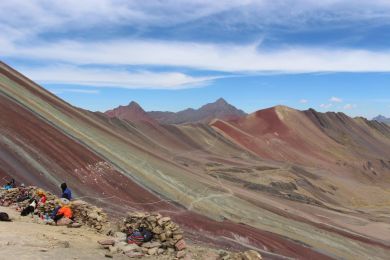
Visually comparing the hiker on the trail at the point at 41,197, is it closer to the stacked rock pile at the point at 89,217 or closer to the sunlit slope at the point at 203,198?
the stacked rock pile at the point at 89,217

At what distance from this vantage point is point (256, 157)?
4129 inches

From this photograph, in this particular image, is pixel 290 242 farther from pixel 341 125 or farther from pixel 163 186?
pixel 341 125

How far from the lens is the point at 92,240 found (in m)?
16.8

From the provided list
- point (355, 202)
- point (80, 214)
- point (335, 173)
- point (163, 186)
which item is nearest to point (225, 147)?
point (335, 173)

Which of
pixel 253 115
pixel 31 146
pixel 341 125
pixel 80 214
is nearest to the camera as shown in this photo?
pixel 80 214

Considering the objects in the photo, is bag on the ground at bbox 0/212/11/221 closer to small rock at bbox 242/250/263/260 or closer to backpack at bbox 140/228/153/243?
backpack at bbox 140/228/153/243

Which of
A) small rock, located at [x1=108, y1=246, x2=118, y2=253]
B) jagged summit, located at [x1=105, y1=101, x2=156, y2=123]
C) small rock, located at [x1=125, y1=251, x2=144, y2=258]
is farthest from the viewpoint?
jagged summit, located at [x1=105, y1=101, x2=156, y2=123]

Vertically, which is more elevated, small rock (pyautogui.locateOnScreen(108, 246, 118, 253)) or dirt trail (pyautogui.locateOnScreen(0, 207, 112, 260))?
small rock (pyautogui.locateOnScreen(108, 246, 118, 253))

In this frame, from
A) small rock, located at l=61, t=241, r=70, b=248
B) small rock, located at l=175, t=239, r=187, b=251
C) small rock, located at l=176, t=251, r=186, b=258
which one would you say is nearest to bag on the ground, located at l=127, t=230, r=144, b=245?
small rock, located at l=175, t=239, r=187, b=251

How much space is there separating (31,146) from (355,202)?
6528 cm

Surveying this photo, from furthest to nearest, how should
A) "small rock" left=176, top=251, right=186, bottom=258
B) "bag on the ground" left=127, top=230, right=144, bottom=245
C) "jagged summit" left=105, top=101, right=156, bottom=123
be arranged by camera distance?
"jagged summit" left=105, top=101, right=156, bottom=123, "bag on the ground" left=127, top=230, right=144, bottom=245, "small rock" left=176, top=251, right=186, bottom=258

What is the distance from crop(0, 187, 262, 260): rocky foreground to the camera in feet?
48.4

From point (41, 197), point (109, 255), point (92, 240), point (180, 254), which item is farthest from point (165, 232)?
point (41, 197)

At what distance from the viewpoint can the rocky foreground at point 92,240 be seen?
1477 centimetres
